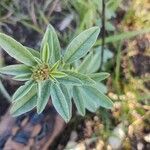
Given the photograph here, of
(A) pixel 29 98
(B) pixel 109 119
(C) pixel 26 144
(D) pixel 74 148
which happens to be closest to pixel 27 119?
(C) pixel 26 144

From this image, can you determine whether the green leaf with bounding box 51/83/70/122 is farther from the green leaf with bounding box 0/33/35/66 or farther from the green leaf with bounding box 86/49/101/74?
the green leaf with bounding box 86/49/101/74

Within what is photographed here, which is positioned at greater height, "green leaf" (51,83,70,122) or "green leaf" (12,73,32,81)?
"green leaf" (12,73,32,81)

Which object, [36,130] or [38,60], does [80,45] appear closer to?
[38,60]

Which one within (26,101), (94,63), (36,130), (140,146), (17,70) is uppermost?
(17,70)

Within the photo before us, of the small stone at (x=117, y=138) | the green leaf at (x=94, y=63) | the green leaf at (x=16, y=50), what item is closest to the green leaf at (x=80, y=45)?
the green leaf at (x=16, y=50)

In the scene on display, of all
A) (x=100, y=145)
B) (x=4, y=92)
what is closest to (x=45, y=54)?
(x=4, y=92)

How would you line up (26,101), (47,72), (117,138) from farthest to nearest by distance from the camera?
(117,138), (26,101), (47,72)

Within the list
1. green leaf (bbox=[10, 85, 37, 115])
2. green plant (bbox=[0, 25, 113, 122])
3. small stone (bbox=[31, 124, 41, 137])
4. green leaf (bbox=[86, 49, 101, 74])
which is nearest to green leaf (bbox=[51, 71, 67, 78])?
green plant (bbox=[0, 25, 113, 122])
